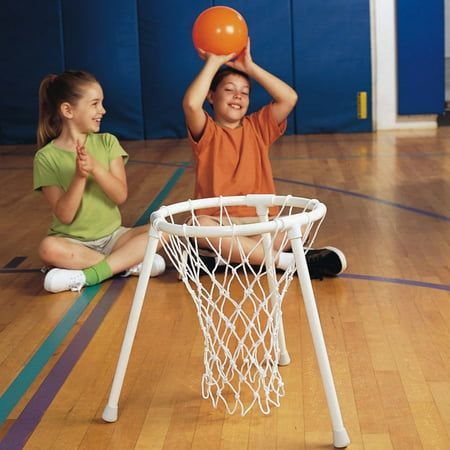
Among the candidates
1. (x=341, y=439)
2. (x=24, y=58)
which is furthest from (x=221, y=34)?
(x=24, y=58)

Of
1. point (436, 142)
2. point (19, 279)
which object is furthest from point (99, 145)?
point (436, 142)

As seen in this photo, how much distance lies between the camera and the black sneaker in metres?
3.19

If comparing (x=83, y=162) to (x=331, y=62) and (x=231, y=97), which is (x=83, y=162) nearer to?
(x=231, y=97)

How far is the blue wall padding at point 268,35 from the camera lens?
24.8ft

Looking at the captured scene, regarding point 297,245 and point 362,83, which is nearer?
point 297,245

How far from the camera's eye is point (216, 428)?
81.3 inches

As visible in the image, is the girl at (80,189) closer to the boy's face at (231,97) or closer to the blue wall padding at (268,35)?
the boy's face at (231,97)

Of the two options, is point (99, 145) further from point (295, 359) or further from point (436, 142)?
point (436, 142)

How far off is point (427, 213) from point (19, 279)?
1.97 metres

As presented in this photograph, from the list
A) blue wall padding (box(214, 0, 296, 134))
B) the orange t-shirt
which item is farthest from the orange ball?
blue wall padding (box(214, 0, 296, 134))

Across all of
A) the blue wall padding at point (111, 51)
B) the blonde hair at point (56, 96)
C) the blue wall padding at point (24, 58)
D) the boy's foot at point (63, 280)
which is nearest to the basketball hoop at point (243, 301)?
the boy's foot at point (63, 280)

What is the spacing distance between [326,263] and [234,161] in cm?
55

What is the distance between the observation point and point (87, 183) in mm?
3365

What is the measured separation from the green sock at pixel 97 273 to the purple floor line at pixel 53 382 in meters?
0.11
